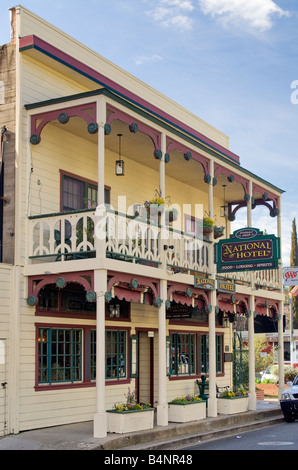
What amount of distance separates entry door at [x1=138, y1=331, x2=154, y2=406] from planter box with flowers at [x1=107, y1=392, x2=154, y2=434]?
4.11 metres

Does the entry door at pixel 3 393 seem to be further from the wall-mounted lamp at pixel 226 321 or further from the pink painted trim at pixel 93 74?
the wall-mounted lamp at pixel 226 321

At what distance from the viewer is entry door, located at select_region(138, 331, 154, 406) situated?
1858 cm

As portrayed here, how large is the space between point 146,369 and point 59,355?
4259 millimetres

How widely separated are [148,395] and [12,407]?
19.5ft

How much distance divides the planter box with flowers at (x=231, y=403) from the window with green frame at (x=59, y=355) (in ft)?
14.3

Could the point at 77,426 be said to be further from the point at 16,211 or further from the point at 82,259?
the point at 16,211

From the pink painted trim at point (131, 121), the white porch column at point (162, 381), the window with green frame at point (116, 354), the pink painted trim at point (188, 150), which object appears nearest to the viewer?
the pink painted trim at point (131, 121)

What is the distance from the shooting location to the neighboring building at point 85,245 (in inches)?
539

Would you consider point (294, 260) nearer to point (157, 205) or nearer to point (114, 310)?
point (114, 310)

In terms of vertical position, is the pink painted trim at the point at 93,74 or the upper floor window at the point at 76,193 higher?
the pink painted trim at the point at 93,74

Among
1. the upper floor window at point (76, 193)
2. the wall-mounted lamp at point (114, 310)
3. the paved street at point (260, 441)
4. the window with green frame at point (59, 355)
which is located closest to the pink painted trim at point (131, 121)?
the upper floor window at point (76, 193)

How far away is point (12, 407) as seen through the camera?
1341 centimetres
